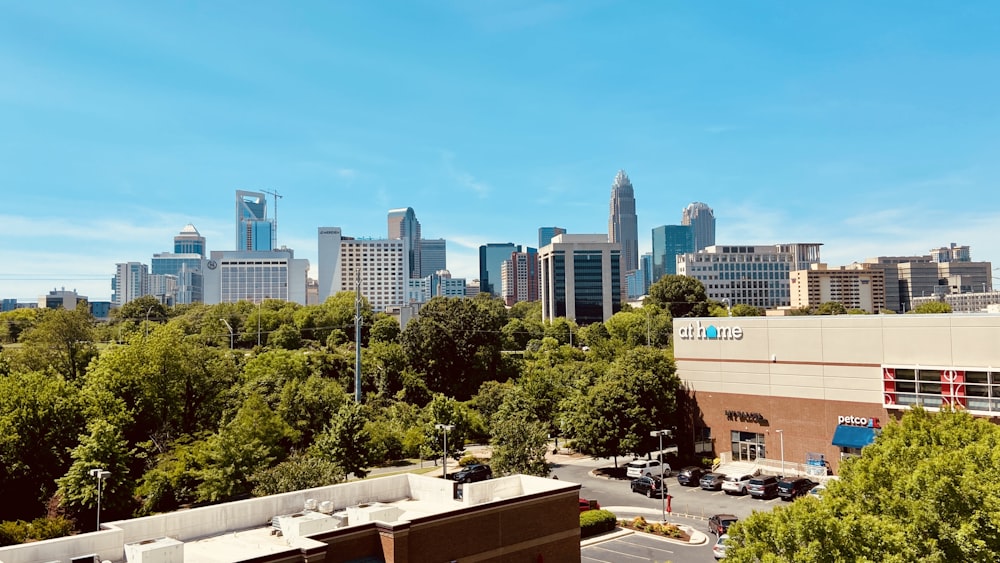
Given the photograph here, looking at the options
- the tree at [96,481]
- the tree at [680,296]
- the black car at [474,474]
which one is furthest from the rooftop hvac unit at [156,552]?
the tree at [680,296]

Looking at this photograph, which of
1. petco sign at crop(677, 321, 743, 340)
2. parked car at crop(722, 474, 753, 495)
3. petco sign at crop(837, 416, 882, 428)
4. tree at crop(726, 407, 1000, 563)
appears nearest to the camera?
tree at crop(726, 407, 1000, 563)

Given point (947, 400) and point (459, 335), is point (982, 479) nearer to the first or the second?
point (947, 400)

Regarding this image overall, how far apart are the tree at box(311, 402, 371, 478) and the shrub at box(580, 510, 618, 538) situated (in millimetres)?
16922

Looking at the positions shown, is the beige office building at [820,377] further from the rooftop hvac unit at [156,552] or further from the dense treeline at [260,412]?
the rooftop hvac unit at [156,552]

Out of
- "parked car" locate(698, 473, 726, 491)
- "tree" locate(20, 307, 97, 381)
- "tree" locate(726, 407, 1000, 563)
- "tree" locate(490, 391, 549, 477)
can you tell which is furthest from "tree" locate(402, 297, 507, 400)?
"tree" locate(726, 407, 1000, 563)

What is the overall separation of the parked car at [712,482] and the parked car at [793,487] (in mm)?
4358

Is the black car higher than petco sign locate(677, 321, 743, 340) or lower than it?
lower

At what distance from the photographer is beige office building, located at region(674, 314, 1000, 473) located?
4709 centimetres

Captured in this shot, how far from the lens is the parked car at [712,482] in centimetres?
5169

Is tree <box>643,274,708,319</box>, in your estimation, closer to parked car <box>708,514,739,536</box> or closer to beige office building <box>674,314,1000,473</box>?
beige office building <box>674,314,1000,473</box>

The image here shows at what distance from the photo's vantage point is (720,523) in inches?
1590

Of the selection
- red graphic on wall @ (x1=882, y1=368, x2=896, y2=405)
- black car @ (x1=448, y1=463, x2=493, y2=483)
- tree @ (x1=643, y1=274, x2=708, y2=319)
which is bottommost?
black car @ (x1=448, y1=463, x2=493, y2=483)

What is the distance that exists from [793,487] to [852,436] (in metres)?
6.83

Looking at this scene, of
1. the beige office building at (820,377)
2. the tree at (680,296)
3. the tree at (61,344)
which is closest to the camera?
the beige office building at (820,377)
